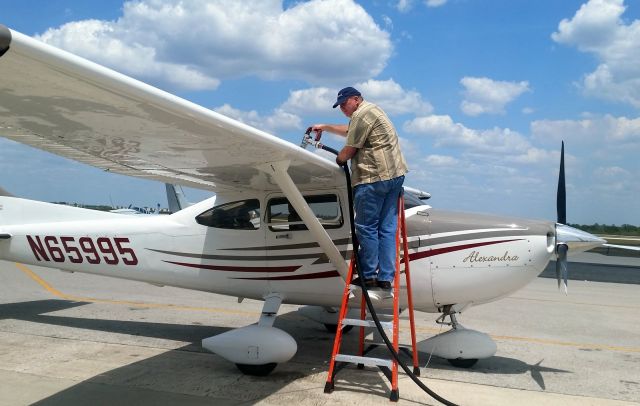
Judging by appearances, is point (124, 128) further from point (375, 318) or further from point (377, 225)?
point (375, 318)

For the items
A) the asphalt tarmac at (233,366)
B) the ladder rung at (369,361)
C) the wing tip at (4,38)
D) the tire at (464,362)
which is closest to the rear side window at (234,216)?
the asphalt tarmac at (233,366)

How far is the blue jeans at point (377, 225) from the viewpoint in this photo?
15.5 ft

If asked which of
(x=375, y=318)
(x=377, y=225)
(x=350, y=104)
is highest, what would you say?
(x=350, y=104)

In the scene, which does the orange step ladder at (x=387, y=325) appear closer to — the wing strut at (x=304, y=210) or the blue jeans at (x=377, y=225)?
the blue jeans at (x=377, y=225)

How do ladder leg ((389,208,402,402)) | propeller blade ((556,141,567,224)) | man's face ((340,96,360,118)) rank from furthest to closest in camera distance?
propeller blade ((556,141,567,224)) → man's face ((340,96,360,118)) → ladder leg ((389,208,402,402))

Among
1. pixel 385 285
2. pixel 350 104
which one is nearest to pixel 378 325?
pixel 385 285

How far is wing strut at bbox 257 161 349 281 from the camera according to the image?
4.89m

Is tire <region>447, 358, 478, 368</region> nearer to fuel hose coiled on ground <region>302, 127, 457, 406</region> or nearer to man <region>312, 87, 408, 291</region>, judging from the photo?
fuel hose coiled on ground <region>302, 127, 457, 406</region>

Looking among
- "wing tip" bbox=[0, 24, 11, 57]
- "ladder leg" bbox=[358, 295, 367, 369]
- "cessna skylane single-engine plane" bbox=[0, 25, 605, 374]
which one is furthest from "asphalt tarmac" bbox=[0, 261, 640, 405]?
"wing tip" bbox=[0, 24, 11, 57]

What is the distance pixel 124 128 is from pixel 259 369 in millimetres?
2717

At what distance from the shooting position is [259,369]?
522 cm

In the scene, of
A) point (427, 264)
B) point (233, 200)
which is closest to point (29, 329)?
point (233, 200)

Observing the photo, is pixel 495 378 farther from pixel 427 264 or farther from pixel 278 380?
pixel 278 380

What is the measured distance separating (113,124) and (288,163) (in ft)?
5.25
